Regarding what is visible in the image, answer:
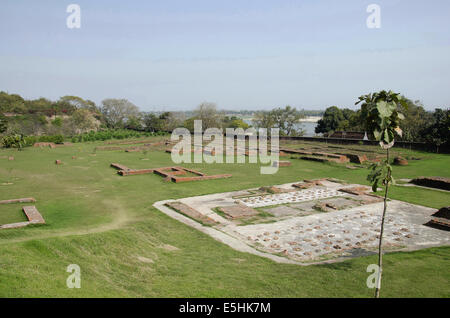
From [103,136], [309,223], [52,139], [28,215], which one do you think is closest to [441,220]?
[309,223]

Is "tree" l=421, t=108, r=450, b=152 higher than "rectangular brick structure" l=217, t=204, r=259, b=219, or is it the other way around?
"tree" l=421, t=108, r=450, b=152

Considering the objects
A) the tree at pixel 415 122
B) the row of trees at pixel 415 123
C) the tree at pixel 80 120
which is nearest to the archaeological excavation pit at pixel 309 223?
the row of trees at pixel 415 123

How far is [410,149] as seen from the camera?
88.8 feet

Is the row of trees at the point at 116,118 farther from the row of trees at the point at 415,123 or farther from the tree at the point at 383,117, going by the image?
the tree at the point at 383,117

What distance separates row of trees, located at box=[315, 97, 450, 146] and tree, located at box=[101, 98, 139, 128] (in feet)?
106

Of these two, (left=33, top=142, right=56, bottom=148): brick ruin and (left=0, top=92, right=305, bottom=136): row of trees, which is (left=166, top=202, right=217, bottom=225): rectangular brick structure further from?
(left=0, top=92, right=305, bottom=136): row of trees

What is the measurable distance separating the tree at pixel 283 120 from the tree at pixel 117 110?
24135mm

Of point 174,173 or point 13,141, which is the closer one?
point 174,173

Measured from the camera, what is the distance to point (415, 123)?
33.7 meters

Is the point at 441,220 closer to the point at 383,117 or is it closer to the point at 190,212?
the point at 383,117

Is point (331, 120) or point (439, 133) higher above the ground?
point (331, 120)

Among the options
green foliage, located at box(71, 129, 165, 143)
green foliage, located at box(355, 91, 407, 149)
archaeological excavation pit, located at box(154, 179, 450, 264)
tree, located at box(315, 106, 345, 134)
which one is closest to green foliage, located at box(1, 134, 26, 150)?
green foliage, located at box(71, 129, 165, 143)

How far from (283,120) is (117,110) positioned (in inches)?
1177

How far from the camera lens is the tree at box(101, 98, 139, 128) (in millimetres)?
59469
